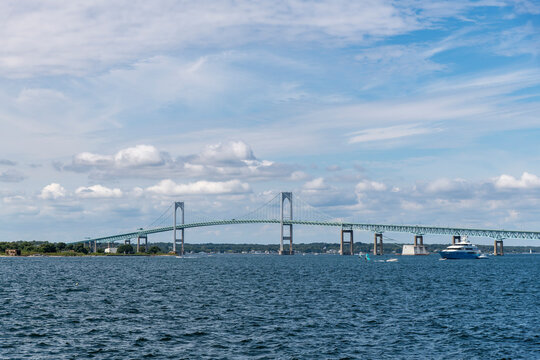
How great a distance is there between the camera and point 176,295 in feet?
180

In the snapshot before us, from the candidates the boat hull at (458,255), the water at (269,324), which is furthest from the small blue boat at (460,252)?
the water at (269,324)

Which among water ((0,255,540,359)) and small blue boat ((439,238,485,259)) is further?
small blue boat ((439,238,485,259))

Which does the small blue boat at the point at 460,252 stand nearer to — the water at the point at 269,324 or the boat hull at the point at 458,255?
the boat hull at the point at 458,255

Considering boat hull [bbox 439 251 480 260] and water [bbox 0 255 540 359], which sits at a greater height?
boat hull [bbox 439 251 480 260]

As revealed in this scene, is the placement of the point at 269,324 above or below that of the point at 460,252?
below

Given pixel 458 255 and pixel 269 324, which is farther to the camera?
pixel 458 255

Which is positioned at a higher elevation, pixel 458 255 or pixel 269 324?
pixel 458 255

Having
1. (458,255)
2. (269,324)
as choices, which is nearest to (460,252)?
(458,255)

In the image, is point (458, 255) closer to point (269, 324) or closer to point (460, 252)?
point (460, 252)

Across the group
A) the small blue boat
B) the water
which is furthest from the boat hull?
the water

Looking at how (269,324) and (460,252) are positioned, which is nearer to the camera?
(269,324)

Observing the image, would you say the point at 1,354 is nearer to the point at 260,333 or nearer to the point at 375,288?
the point at 260,333

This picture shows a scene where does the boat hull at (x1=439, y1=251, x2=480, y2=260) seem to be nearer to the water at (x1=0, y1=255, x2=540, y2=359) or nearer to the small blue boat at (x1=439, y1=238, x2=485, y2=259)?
the small blue boat at (x1=439, y1=238, x2=485, y2=259)

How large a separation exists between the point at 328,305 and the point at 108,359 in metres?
23.7
